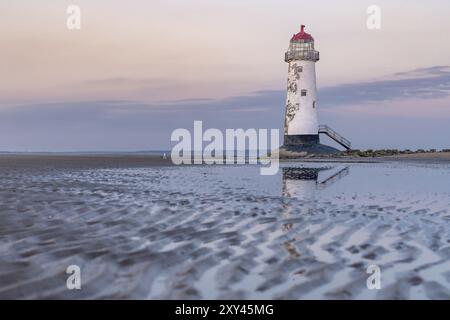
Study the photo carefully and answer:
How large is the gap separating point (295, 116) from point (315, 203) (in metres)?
38.3

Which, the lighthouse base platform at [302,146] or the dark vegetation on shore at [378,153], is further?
the dark vegetation on shore at [378,153]

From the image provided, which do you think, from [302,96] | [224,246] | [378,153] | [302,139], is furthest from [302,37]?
[224,246]

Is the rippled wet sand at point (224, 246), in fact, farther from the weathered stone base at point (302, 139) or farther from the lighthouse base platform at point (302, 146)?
the lighthouse base platform at point (302, 146)

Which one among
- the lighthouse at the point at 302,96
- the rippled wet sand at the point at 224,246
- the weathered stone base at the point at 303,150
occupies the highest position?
the lighthouse at the point at 302,96

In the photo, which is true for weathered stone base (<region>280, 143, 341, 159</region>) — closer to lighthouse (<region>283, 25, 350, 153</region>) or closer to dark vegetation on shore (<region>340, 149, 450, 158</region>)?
lighthouse (<region>283, 25, 350, 153</region>)

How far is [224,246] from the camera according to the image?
7.56 metres

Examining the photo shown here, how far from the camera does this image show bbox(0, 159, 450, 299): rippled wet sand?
5328 millimetres

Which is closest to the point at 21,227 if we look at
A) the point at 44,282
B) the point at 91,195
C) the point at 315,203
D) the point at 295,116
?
the point at 44,282

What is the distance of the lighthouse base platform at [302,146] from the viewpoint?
51.8 m

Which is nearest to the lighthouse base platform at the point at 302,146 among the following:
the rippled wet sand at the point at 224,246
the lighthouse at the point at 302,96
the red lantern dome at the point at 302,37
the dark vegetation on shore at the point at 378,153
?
the lighthouse at the point at 302,96

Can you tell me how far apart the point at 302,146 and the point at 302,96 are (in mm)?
5561

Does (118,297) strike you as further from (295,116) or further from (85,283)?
(295,116)

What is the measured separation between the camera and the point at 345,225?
9.70 meters
